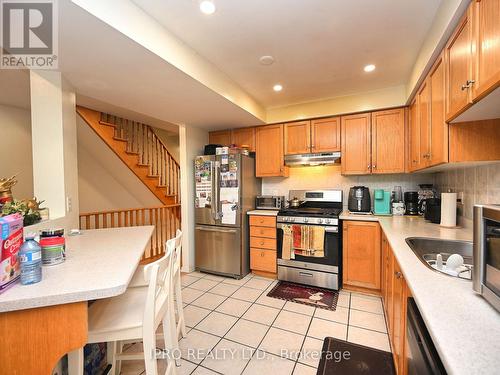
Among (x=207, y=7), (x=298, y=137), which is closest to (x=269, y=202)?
(x=298, y=137)

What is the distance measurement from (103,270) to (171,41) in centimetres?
166

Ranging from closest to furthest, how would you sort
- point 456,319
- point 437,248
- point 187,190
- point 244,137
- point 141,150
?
1. point 456,319
2. point 437,248
3. point 187,190
4. point 244,137
5. point 141,150

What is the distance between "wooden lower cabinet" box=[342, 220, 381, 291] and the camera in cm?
257

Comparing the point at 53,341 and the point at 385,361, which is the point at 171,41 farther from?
the point at 385,361

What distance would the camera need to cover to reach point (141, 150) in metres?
4.70

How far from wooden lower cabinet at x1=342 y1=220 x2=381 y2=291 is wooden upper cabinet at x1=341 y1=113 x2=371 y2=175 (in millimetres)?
751

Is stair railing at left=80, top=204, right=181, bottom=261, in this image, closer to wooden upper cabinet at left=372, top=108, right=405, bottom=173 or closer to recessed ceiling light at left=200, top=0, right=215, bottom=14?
recessed ceiling light at left=200, top=0, right=215, bottom=14

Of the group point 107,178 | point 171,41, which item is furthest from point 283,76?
point 107,178

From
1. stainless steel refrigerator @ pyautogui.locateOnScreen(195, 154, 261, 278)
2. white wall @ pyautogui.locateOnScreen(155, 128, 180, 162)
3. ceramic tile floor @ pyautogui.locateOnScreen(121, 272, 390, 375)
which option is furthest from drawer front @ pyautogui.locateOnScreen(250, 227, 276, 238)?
white wall @ pyautogui.locateOnScreen(155, 128, 180, 162)

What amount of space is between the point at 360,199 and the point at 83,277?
2.94 meters

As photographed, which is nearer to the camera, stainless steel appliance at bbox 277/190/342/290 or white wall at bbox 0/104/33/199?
stainless steel appliance at bbox 277/190/342/290

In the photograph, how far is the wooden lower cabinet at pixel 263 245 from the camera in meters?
3.12

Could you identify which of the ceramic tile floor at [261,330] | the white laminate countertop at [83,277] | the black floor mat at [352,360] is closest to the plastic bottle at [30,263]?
the white laminate countertop at [83,277]

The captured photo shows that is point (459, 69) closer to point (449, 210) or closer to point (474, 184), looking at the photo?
point (474, 184)
